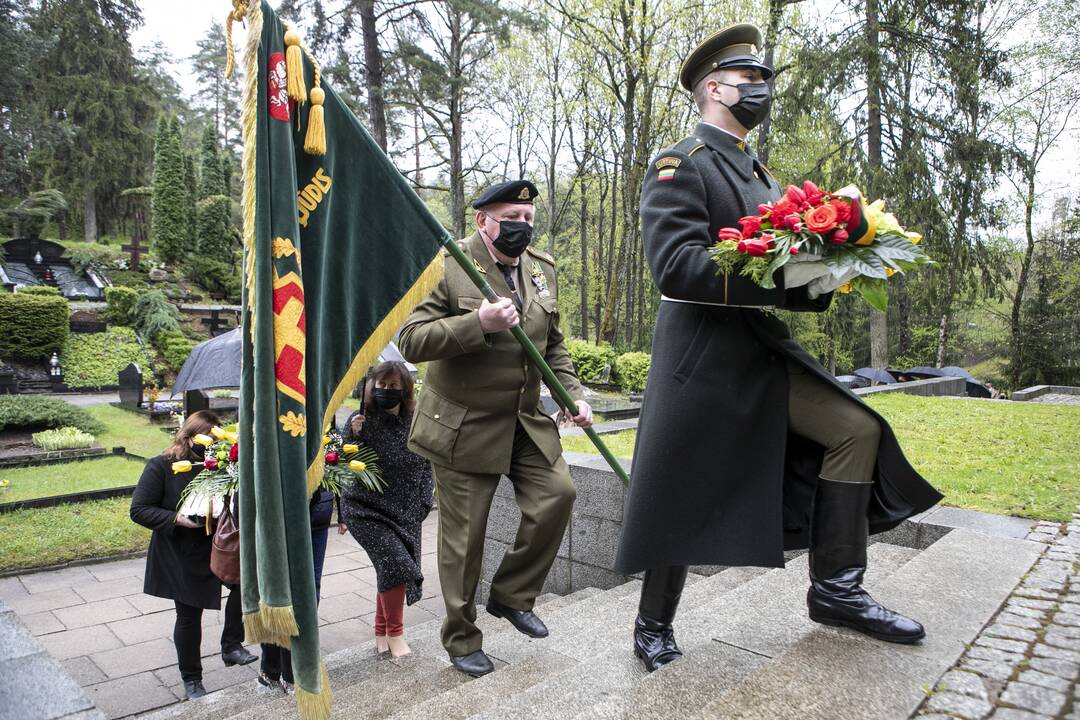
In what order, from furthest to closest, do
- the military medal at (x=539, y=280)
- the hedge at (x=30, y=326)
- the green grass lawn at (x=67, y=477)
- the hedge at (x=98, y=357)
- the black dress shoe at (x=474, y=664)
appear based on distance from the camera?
the hedge at (x=98, y=357)
the hedge at (x=30, y=326)
the green grass lawn at (x=67, y=477)
the military medal at (x=539, y=280)
the black dress shoe at (x=474, y=664)

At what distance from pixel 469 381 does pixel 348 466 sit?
1.27m

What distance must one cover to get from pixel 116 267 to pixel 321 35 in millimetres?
17258

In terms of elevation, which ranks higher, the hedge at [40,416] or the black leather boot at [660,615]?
the black leather boot at [660,615]

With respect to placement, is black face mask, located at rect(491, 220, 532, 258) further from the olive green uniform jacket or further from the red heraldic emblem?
the red heraldic emblem

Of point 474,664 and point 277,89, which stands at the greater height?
point 277,89

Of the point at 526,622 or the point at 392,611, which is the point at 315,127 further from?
the point at 392,611

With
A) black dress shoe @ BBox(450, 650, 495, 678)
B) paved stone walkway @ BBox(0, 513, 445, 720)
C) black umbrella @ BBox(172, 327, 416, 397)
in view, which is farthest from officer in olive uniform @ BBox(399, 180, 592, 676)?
black umbrella @ BBox(172, 327, 416, 397)

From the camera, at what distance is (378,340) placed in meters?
3.01

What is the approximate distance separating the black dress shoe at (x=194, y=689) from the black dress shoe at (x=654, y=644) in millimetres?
2745

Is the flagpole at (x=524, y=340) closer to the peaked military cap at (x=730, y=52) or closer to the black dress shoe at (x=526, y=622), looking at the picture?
the black dress shoe at (x=526, y=622)

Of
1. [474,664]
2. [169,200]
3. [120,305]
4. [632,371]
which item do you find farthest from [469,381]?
[169,200]

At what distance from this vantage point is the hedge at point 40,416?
12.2m

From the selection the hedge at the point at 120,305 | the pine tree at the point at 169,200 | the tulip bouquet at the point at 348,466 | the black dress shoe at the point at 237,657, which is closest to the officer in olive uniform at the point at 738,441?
the tulip bouquet at the point at 348,466

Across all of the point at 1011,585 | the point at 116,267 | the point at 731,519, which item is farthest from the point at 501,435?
the point at 116,267
